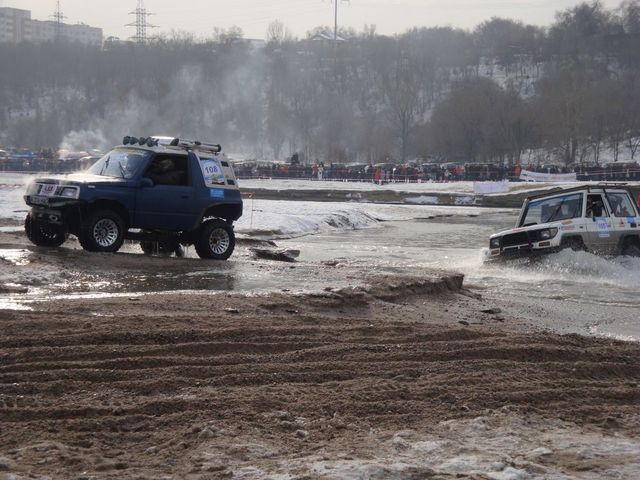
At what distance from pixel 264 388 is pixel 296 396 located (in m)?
0.30

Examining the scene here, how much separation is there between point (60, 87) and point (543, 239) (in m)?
126

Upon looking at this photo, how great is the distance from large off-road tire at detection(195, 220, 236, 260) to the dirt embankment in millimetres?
5731

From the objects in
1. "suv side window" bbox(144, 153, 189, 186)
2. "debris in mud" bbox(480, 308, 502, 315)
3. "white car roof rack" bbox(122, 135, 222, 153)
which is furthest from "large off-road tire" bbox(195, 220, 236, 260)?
"debris in mud" bbox(480, 308, 502, 315)

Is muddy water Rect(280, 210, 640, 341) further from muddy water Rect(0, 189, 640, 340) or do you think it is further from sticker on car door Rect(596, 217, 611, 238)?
sticker on car door Rect(596, 217, 611, 238)

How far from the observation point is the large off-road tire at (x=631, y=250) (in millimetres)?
17634

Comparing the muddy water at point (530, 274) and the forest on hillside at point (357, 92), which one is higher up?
the forest on hillside at point (357, 92)

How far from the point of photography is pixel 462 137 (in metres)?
91.2

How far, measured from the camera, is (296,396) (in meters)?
6.61

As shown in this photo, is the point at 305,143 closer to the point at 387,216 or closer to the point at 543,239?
the point at 387,216

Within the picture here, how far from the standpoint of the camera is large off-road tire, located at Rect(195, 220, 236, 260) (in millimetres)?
15961

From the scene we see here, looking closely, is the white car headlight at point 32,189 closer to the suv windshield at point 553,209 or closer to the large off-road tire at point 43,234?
the large off-road tire at point 43,234

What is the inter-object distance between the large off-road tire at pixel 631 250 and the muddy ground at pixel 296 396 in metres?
8.05

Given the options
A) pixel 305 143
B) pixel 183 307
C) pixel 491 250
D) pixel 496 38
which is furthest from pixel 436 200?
pixel 496 38

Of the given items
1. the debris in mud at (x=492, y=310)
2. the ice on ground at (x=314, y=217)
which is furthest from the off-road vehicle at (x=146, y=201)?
the ice on ground at (x=314, y=217)
